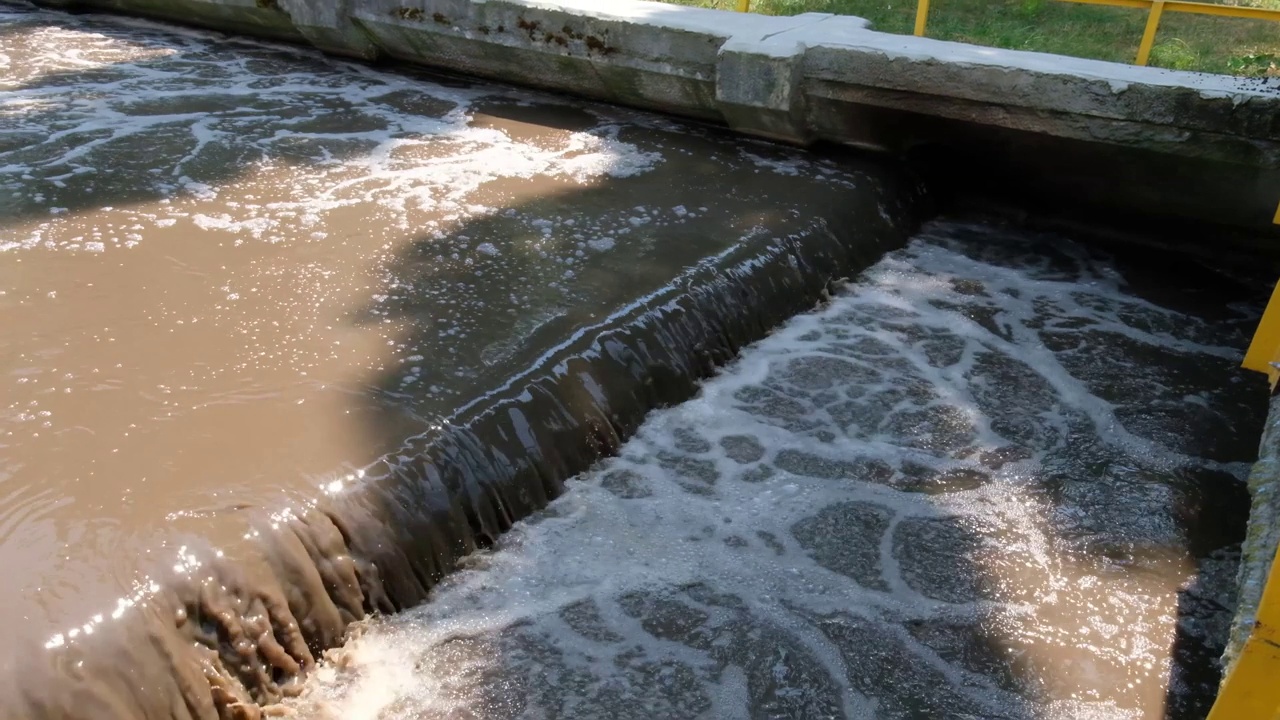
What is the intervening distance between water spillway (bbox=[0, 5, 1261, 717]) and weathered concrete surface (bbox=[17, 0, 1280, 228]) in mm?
391

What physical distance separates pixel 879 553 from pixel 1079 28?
5.79 meters

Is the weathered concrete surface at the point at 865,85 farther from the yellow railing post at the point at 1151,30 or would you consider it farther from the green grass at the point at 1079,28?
the green grass at the point at 1079,28

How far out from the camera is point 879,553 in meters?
2.86

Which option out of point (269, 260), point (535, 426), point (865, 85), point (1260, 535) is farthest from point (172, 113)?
point (1260, 535)

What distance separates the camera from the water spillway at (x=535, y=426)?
2.28 metres

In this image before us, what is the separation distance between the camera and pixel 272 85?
551 cm

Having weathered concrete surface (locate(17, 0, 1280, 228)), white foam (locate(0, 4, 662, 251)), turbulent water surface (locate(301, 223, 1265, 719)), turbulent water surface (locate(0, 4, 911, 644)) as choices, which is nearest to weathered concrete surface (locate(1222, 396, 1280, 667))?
turbulent water surface (locate(301, 223, 1265, 719))

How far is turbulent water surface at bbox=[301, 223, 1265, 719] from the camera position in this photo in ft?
7.85

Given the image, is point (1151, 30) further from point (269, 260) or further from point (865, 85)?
point (269, 260)

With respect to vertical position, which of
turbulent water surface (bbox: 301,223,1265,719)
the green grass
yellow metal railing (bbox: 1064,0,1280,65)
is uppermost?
yellow metal railing (bbox: 1064,0,1280,65)

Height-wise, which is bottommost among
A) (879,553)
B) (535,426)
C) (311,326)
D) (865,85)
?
(879,553)

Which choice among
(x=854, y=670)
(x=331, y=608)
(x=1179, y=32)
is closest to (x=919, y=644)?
(x=854, y=670)

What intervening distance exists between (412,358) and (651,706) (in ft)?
4.08

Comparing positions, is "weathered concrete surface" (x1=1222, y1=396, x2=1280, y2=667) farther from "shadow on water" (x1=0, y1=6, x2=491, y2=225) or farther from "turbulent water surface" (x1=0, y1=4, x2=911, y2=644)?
"shadow on water" (x1=0, y1=6, x2=491, y2=225)
